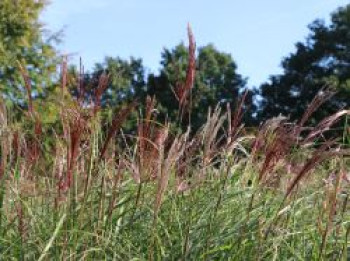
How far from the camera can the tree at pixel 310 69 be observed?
1490 inches

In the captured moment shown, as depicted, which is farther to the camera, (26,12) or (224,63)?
(224,63)

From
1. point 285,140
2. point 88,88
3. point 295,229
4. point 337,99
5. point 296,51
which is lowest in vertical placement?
point 295,229

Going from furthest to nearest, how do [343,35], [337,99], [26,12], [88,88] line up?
Result: [343,35]
[337,99]
[26,12]
[88,88]

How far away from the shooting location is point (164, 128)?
2957mm

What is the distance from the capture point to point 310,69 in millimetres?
39406

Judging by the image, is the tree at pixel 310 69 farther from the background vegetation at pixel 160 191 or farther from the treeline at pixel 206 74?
the background vegetation at pixel 160 191

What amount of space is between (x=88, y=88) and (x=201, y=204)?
0.66m

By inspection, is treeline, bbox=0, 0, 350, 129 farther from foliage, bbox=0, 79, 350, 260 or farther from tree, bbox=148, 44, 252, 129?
foliage, bbox=0, 79, 350, 260

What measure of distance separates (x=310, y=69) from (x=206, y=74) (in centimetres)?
825

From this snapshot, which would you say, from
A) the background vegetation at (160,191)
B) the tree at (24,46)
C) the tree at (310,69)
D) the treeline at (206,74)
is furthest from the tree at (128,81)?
the background vegetation at (160,191)

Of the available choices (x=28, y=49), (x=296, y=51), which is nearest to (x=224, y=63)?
(x=296, y=51)

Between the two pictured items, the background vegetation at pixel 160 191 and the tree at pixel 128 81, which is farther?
the tree at pixel 128 81

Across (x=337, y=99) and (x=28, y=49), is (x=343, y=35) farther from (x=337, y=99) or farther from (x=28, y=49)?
(x=28, y=49)

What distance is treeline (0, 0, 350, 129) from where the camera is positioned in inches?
912
